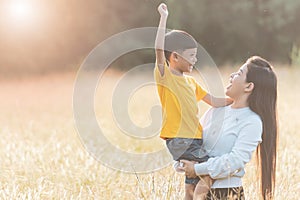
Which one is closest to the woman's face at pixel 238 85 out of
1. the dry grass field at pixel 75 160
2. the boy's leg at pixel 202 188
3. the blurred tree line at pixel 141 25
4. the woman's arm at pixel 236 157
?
the woman's arm at pixel 236 157

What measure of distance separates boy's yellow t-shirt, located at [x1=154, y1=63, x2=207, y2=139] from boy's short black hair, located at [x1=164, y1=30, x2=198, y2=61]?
0.09m

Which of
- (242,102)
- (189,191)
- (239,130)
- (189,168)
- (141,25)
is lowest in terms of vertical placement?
(189,191)

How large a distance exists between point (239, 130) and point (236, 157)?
123 mm

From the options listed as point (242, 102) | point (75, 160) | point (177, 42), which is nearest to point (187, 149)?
point (242, 102)

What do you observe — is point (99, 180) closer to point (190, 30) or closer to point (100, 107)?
point (100, 107)

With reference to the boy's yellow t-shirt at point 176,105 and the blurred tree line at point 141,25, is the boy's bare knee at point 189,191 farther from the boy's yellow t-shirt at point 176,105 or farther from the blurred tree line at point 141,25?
the blurred tree line at point 141,25

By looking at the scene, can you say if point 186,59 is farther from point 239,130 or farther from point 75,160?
point 75,160

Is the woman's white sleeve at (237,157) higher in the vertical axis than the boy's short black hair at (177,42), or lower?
lower

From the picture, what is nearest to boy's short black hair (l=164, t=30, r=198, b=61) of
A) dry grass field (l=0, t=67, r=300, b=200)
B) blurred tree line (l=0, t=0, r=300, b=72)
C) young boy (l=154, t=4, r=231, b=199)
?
young boy (l=154, t=4, r=231, b=199)

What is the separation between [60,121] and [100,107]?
1.57 m

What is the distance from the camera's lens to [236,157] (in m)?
2.49

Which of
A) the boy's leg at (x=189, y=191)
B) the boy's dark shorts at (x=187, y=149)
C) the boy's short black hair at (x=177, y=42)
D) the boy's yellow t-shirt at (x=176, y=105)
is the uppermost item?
the boy's short black hair at (x=177, y=42)

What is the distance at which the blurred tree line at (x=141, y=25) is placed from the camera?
13.0 meters

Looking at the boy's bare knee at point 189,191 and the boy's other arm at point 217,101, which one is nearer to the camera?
the boy's bare knee at point 189,191
